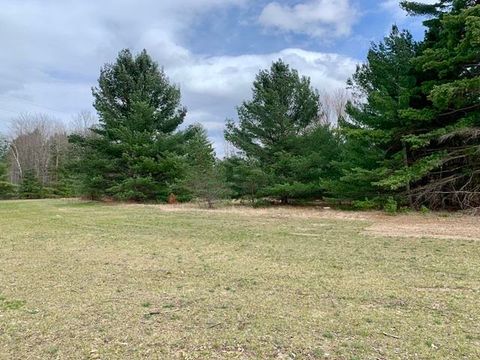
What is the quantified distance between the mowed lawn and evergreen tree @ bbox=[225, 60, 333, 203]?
928 centimetres

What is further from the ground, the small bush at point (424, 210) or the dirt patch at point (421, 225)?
the small bush at point (424, 210)

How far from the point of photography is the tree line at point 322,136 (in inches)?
440

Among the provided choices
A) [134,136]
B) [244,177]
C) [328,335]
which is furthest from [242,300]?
[134,136]

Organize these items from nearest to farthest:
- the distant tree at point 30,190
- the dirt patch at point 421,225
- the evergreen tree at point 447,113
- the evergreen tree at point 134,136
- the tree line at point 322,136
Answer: the dirt patch at point 421,225 → the evergreen tree at point 447,113 → the tree line at point 322,136 → the evergreen tree at point 134,136 → the distant tree at point 30,190

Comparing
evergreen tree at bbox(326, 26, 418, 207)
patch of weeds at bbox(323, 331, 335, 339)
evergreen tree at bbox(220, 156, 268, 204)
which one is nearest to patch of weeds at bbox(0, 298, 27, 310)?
patch of weeds at bbox(323, 331, 335, 339)

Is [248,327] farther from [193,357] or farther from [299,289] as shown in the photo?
[299,289]

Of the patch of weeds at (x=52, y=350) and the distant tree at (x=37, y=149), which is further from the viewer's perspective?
the distant tree at (x=37, y=149)

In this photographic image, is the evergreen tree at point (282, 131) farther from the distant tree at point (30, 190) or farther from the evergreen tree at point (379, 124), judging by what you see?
the distant tree at point (30, 190)

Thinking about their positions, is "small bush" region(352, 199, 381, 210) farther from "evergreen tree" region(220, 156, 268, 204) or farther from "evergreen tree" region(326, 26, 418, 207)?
"evergreen tree" region(220, 156, 268, 204)

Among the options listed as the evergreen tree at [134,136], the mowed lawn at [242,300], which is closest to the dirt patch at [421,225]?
the mowed lawn at [242,300]

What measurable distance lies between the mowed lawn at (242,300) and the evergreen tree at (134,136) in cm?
1277

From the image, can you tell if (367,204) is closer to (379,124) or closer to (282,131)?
(379,124)

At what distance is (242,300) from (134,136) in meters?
16.8

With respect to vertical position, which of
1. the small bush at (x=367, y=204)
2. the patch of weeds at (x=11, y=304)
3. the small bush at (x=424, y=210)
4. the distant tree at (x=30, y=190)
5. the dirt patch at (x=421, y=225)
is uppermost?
the distant tree at (x=30, y=190)
